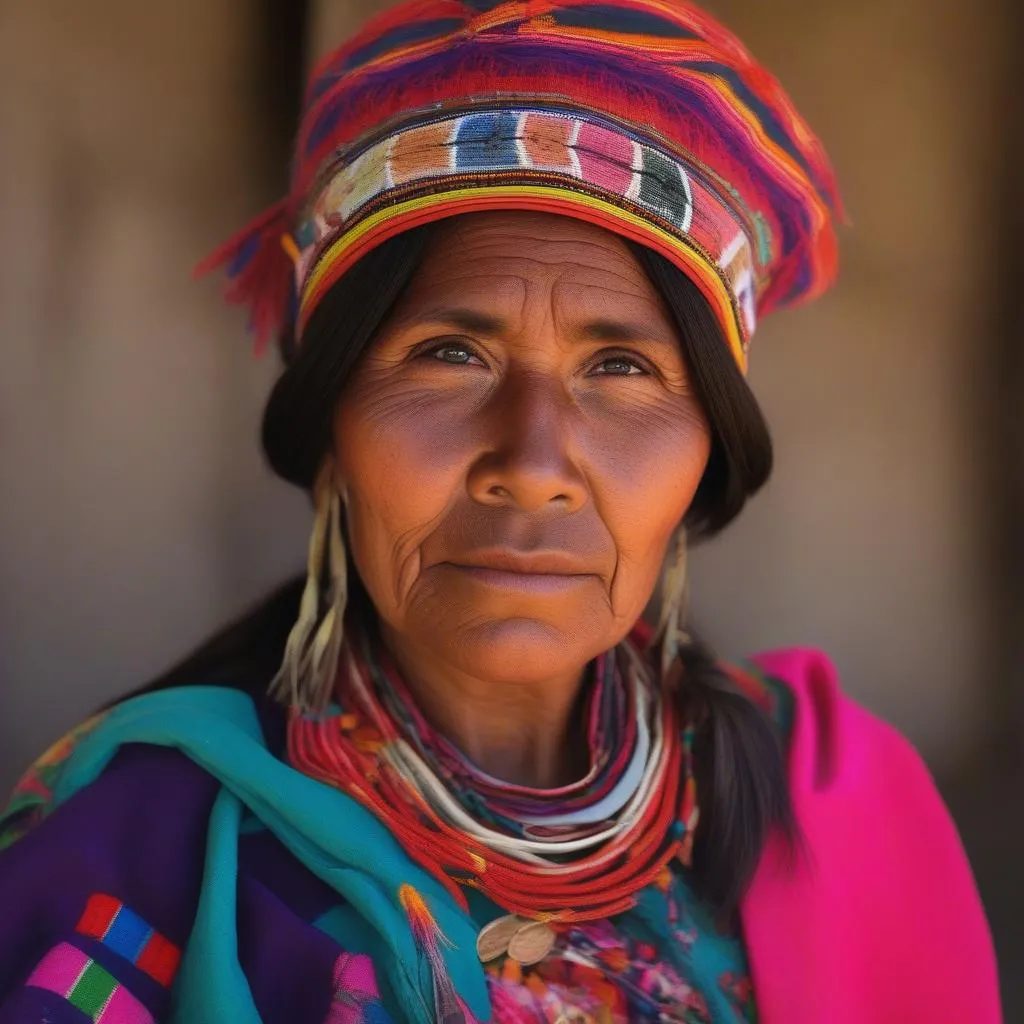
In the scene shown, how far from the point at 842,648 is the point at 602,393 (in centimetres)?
167

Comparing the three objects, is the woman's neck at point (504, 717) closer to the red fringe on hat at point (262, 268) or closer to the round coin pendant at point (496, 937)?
the round coin pendant at point (496, 937)

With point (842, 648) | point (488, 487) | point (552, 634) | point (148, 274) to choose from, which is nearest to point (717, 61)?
point (488, 487)

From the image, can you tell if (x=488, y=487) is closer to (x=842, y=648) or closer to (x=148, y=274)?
(x=148, y=274)

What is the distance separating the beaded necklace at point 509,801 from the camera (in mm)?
1449

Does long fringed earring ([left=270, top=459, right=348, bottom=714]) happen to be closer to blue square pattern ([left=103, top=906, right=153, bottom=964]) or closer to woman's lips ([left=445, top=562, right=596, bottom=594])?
woman's lips ([left=445, top=562, right=596, bottom=594])

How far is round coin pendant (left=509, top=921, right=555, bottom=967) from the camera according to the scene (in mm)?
1418

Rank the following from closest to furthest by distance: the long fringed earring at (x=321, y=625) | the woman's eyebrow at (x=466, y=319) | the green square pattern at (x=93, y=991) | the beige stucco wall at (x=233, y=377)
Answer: the green square pattern at (x=93, y=991) < the woman's eyebrow at (x=466, y=319) < the long fringed earring at (x=321, y=625) < the beige stucco wall at (x=233, y=377)

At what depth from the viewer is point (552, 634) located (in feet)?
4.74

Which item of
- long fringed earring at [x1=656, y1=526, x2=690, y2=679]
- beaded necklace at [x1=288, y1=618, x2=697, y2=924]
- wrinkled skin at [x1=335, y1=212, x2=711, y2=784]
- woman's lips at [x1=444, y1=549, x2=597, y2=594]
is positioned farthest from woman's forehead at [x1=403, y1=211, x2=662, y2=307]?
beaded necklace at [x1=288, y1=618, x2=697, y2=924]

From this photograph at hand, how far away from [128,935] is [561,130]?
1176mm

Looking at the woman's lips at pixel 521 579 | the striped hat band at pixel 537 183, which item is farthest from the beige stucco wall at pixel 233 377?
the woman's lips at pixel 521 579

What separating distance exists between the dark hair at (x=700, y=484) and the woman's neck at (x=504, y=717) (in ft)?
0.62

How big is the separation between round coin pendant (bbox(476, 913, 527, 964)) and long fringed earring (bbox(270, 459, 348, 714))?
1.37 ft

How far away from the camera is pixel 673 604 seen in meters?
1.82
